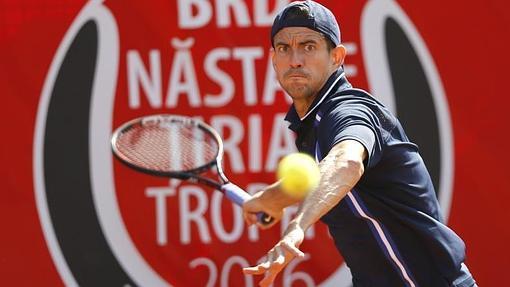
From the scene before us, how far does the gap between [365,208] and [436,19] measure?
7.81 ft

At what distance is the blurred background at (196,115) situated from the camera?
5.48 metres

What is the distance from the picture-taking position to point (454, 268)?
3514 millimetres

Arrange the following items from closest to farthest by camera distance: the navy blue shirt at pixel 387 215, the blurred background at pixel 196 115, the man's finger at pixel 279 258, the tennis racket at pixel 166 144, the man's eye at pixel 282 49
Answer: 1. the man's finger at pixel 279 258
2. the navy blue shirt at pixel 387 215
3. the man's eye at pixel 282 49
4. the tennis racket at pixel 166 144
5. the blurred background at pixel 196 115

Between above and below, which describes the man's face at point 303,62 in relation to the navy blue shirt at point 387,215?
above

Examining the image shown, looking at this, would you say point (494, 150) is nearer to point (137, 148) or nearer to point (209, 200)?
point (209, 200)

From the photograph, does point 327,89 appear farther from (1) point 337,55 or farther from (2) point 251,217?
(2) point 251,217

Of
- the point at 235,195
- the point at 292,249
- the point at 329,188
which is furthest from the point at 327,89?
the point at 292,249

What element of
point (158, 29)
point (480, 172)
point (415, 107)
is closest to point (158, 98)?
point (158, 29)

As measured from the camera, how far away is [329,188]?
9.11ft

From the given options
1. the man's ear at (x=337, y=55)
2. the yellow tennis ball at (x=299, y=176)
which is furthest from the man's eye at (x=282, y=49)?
the yellow tennis ball at (x=299, y=176)

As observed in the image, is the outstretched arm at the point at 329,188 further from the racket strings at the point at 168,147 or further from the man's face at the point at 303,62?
the racket strings at the point at 168,147

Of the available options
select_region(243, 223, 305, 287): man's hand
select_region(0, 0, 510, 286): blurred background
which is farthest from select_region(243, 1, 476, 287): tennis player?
select_region(0, 0, 510, 286): blurred background

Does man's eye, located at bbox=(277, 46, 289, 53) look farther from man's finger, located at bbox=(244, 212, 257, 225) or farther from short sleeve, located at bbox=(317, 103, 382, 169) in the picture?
man's finger, located at bbox=(244, 212, 257, 225)

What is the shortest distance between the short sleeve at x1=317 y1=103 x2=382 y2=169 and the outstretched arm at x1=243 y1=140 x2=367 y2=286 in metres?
0.04
